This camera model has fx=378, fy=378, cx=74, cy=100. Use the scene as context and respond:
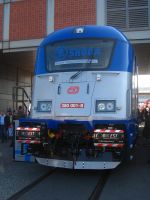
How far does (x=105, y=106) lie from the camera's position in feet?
27.7

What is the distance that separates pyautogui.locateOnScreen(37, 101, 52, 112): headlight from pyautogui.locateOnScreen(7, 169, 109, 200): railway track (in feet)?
5.06

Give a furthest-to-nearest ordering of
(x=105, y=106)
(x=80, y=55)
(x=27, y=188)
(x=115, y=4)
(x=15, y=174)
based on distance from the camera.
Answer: (x=115, y=4)
(x=80, y=55)
(x=15, y=174)
(x=105, y=106)
(x=27, y=188)

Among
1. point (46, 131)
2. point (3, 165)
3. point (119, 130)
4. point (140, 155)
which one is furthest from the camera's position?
point (140, 155)

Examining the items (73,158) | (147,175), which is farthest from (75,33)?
(147,175)

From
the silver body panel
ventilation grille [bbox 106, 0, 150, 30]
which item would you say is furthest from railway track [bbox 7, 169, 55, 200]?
ventilation grille [bbox 106, 0, 150, 30]

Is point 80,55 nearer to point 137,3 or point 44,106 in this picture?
point 44,106

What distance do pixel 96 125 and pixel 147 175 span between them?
186 centimetres

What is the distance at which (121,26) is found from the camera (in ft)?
52.5

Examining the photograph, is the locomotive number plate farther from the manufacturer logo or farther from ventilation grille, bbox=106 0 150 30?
ventilation grille, bbox=106 0 150 30

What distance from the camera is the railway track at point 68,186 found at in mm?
6805

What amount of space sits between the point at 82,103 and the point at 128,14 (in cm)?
861

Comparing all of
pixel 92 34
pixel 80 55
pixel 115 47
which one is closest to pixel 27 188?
pixel 80 55

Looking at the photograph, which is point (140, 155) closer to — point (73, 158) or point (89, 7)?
point (73, 158)

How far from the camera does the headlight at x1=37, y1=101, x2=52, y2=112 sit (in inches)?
350
